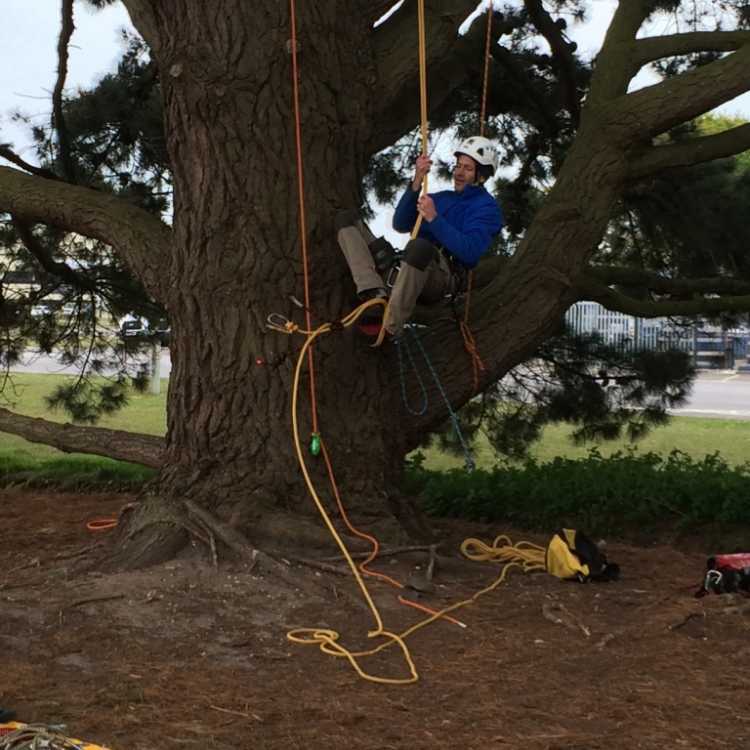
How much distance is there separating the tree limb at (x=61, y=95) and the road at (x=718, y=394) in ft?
19.4

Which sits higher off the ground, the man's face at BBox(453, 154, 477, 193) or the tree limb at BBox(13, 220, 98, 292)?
the man's face at BBox(453, 154, 477, 193)

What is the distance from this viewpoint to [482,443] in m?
11.1

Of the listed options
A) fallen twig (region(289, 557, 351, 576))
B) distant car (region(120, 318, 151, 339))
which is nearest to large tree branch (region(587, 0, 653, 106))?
fallen twig (region(289, 557, 351, 576))

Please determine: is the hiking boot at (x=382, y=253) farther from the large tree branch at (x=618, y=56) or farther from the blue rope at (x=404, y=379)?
the large tree branch at (x=618, y=56)

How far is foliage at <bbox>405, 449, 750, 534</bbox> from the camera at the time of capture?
745 cm

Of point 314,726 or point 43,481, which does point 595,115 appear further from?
point 43,481

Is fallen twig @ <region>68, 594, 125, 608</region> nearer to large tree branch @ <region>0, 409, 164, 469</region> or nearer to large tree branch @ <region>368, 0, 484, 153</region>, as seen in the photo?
large tree branch @ <region>0, 409, 164, 469</region>

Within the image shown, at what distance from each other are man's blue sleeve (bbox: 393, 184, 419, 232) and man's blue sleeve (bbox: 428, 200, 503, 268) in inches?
7.7

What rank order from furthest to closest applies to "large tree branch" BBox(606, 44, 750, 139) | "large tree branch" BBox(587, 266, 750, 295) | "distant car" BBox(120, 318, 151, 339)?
1. "distant car" BBox(120, 318, 151, 339)
2. "large tree branch" BBox(587, 266, 750, 295)
3. "large tree branch" BBox(606, 44, 750, 139)

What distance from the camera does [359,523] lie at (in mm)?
5531

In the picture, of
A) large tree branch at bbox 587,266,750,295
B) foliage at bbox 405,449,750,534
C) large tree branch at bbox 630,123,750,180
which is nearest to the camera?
large tree branch at bbox 630,123,750,180

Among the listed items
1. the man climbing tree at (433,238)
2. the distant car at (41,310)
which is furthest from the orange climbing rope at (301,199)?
the distant car at (41,310)

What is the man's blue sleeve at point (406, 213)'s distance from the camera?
5605mm

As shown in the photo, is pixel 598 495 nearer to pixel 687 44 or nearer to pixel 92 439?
pixel 687 44
